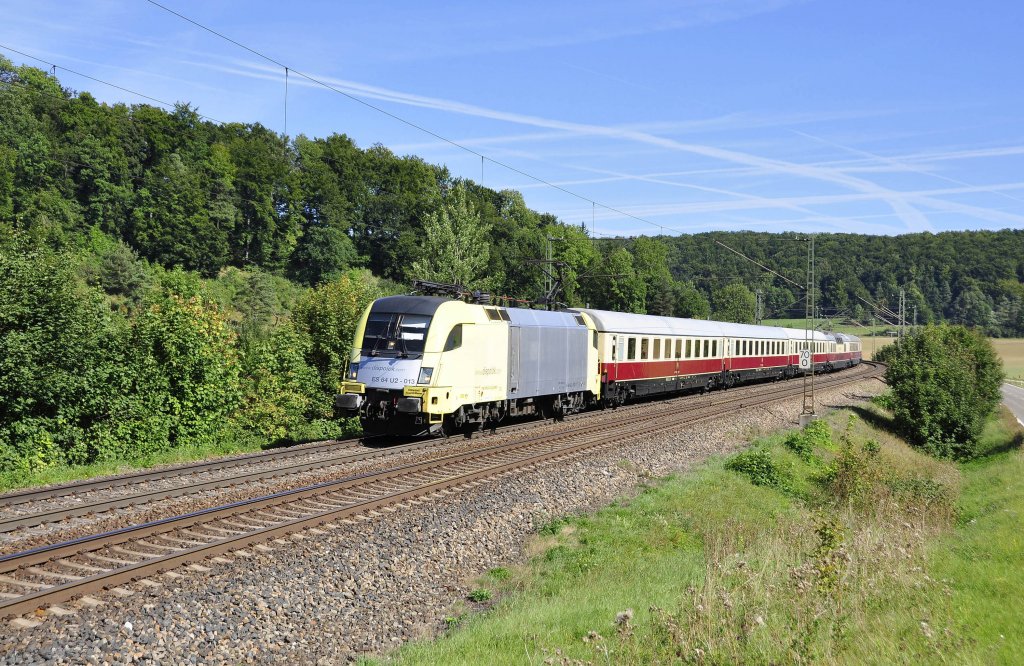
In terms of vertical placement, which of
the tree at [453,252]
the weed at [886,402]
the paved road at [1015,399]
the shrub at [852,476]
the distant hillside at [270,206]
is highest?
the distant hillside at [270,206]

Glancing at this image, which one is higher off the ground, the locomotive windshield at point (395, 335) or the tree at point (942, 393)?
the locomotive windshield at point (395, 335)

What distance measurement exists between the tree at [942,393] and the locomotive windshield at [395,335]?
26080mm

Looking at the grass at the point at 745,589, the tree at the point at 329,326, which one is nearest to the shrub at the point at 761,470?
the grass at the point at 745,589

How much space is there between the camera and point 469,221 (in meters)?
56.4

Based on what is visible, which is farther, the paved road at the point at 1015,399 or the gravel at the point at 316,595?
the paved road at the point at 1015,399

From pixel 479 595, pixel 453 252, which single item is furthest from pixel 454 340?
pixel 453 252

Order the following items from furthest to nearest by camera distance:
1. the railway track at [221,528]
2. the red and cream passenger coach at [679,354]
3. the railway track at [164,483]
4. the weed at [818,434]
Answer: the red and cream passenger coach at [679,354] < the weed at [818,434] < the railway track at [164,483] < the railway track at [221,528]

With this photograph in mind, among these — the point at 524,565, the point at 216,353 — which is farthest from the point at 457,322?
the point at 524,565

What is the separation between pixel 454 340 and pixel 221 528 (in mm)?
8768

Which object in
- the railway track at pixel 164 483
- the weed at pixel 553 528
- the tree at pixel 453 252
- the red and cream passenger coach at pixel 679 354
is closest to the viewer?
the railway track at pixel 164 483

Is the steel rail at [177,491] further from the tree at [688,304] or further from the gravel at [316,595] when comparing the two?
the tree at [688,304]

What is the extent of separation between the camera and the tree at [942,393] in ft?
115

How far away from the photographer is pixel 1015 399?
63.2 m

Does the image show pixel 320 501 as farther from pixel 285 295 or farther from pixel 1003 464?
pixel 285 295
